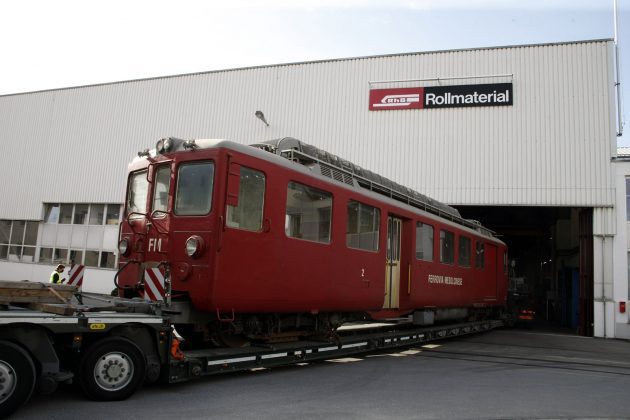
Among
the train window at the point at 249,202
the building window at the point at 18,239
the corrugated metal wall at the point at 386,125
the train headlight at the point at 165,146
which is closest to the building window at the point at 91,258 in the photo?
the corrugated metal wall at the point at 386,125

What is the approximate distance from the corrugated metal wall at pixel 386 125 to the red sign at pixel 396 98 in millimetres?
223

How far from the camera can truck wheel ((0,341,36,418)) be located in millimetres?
4164

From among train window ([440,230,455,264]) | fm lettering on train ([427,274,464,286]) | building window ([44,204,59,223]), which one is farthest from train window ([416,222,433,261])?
building window ([44,204,59,223])

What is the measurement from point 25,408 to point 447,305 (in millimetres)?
9418

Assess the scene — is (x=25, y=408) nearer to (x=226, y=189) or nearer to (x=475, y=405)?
(x=226, y=189)

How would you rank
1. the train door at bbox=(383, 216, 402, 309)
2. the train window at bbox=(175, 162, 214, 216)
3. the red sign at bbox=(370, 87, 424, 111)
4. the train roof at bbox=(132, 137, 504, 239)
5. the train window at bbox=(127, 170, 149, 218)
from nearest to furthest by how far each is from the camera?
the train window at bbox=(175, 162, 214, 216), the train roof at bbox=(132, 137, 504, 239), the train window at bbox=(127, 170, 149, 218), the train door at bbox=(383, 216, 402, 309), the red sign at bbox=(370, 87, 424, 111)

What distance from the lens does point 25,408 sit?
459 centimetres

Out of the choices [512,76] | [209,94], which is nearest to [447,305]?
→ [512,76]

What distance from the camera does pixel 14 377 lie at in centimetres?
423

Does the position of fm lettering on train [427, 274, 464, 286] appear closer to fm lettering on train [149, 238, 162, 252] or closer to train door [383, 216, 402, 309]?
train door [383, 216, 402, 309]

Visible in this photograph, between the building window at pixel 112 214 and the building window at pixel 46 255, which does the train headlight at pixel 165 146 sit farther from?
the building window at pixel 46 255

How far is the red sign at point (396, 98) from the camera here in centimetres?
1691

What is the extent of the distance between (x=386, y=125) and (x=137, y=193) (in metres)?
11.5

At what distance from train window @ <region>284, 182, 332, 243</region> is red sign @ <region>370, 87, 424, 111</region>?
10.2 meters
